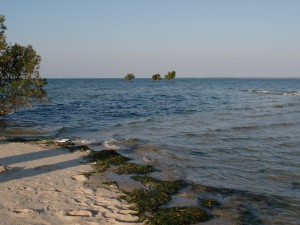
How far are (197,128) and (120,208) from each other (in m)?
16.6

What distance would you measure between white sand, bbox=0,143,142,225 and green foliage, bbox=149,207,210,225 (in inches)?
25.8

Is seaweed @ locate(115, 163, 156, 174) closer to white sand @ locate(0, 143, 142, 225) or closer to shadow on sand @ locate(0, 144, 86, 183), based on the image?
white sand @ locate(0, 143, 142, 225)

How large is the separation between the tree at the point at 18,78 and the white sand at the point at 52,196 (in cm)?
590

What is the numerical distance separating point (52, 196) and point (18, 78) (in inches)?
492

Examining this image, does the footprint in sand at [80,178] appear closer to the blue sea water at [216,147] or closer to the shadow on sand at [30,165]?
the shadow on sand at [30,165]

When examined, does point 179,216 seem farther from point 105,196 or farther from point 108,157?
point 108,157

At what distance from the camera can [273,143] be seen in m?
19.4

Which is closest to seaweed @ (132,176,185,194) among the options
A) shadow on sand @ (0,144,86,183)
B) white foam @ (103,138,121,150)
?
shadow on sand @ (0,144,86,183)

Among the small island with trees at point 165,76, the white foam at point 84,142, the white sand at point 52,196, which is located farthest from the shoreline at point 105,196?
the small island with trees at point 165,76

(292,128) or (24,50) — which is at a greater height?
(24,50)

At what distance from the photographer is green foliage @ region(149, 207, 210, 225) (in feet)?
27.8

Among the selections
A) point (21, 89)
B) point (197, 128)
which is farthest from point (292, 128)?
point (21, 89)

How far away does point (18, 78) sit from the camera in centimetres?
1998

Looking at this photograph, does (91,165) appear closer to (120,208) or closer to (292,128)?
(120,208)
